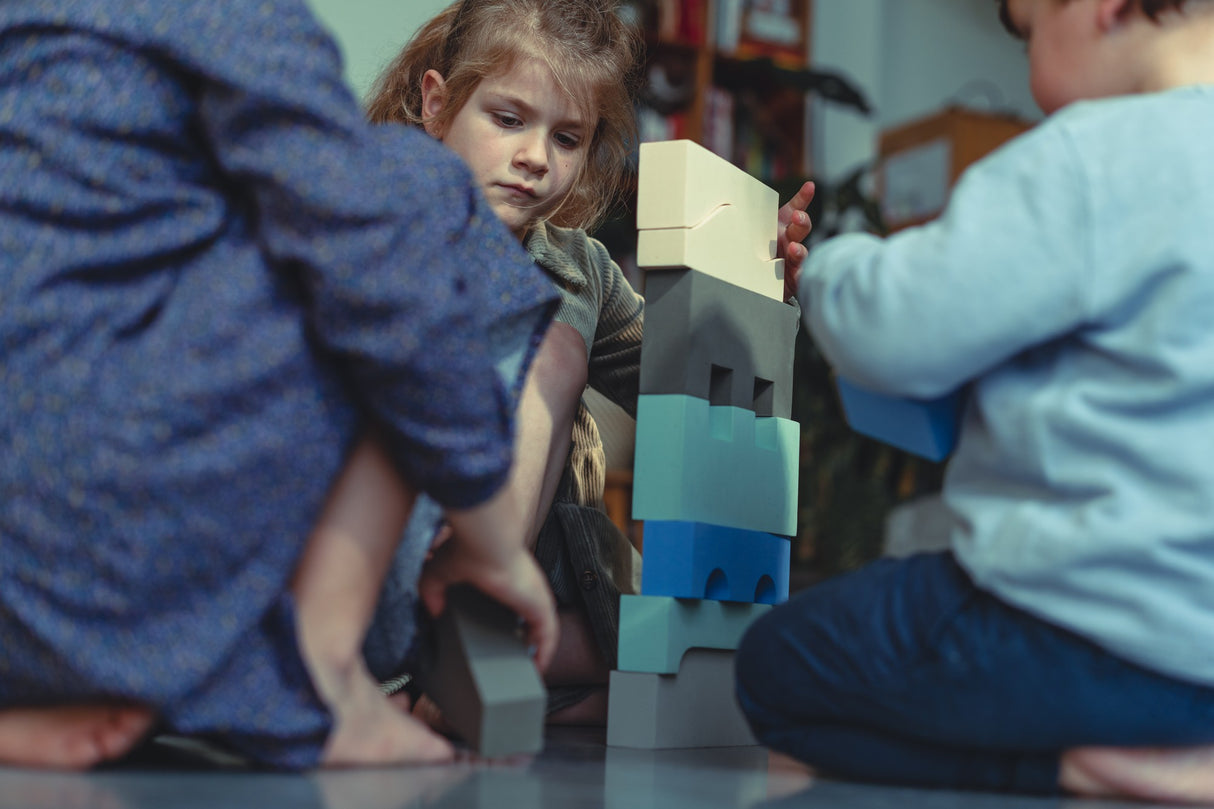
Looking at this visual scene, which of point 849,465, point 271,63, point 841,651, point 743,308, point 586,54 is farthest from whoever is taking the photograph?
point 849,465

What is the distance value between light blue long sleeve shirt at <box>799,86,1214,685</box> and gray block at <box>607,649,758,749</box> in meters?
0.30

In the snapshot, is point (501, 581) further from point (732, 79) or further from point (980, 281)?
point (732, 79)

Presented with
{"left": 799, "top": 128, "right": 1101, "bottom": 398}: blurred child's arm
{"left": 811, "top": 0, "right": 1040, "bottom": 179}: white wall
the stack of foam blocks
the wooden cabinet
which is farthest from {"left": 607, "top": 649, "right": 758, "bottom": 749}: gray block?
{"left": 811, "top": 0, "right": 1040, "bottom": 179}: white wall

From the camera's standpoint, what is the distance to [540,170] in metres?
1.25

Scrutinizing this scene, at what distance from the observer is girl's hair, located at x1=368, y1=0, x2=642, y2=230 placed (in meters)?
1.29

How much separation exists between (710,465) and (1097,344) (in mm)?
353

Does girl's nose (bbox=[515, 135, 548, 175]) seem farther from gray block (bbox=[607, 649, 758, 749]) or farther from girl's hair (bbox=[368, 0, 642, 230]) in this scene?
gray block (bbox=[607, 649, 758, 749])

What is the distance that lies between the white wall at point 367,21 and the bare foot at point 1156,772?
2.23 m

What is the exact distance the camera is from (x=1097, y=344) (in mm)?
729

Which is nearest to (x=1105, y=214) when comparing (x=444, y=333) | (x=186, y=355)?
(x=444, y=333)

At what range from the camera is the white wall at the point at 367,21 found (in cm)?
261

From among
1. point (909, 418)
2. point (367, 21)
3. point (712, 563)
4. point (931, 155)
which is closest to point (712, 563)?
point (712, 563)

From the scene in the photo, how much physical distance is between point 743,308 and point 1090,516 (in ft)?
1.34

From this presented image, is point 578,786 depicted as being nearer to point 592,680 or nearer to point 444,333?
point 444,333
